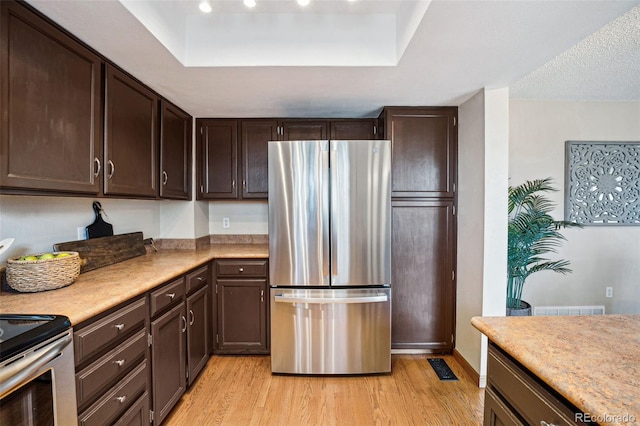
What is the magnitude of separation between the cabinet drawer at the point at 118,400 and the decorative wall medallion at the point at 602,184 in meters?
3.79

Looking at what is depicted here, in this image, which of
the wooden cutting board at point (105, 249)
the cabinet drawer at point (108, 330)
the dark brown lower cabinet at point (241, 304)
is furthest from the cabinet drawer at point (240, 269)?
the cabinet drawer at point (108, 330)

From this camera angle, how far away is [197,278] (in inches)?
85.4

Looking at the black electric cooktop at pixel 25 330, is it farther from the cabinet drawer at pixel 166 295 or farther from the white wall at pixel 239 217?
the white wall at pixel 239 217

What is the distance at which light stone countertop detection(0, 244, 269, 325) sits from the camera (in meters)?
1.14

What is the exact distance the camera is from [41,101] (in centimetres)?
128

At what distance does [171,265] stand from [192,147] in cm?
128

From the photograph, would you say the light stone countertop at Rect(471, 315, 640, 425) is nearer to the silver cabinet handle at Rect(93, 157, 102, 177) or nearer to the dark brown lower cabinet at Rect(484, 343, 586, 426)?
the dark brown lower cabinet at Rect(484, 343, 586, 426)

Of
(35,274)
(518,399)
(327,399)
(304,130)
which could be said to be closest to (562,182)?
(304,130)

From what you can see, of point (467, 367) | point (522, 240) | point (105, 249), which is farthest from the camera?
point (522, 240)

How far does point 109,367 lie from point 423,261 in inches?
87.5

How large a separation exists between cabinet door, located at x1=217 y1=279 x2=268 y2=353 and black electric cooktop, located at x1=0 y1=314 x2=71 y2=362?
146cm

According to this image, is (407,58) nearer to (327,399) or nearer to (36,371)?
(36,371)

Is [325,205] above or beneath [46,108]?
beneath

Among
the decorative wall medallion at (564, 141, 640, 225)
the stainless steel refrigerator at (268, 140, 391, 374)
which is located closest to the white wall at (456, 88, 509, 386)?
the stainless steel refrigerator at (268, 140, 391, 374)
